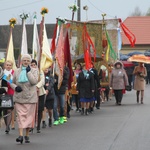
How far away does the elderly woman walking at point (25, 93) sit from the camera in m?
11.7

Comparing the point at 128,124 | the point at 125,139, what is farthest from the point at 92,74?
the point at 125,139

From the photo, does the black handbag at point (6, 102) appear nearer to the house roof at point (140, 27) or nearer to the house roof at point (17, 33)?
the house roof at point (17, 33)

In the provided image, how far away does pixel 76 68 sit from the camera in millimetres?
20016

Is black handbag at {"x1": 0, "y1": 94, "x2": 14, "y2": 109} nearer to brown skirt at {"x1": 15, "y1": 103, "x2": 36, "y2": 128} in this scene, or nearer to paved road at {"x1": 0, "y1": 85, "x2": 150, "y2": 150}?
brown skirt at {"x1": 15, "y1": 103, "x2": 36, "y2": 128}

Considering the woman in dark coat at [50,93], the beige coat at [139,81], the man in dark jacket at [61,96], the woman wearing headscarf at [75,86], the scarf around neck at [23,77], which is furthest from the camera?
the beige coat at [139,81]

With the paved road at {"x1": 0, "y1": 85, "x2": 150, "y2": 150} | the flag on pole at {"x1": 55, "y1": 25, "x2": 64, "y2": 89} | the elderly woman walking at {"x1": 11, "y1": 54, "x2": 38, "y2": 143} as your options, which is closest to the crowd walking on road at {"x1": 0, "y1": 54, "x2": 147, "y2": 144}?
the elderly woman walking at {"x1": 11, "y1": 54, "x2": 38, "y2": 143}

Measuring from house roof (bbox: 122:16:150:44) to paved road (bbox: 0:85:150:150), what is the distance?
52.8 metres

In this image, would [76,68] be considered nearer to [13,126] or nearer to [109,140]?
[13,126]

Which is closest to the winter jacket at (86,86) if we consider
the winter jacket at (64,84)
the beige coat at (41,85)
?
the winter jacket at (64,84)

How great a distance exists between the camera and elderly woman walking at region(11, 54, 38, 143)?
11695mm

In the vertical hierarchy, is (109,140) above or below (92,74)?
below

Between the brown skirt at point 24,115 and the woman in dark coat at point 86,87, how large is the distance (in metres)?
6.34

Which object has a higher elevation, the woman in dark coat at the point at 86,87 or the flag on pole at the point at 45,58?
the flag on pole at the point at 45,58

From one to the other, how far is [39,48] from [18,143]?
3.19 meters
